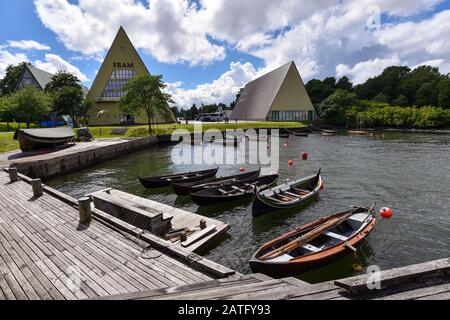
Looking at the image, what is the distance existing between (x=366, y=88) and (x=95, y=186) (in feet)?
351

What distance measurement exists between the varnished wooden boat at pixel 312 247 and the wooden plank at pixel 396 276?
3.19 m

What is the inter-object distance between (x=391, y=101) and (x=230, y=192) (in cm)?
9701

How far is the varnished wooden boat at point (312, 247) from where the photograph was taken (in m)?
7.72

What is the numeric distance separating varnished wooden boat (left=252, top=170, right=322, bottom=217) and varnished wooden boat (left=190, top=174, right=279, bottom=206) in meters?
0.83

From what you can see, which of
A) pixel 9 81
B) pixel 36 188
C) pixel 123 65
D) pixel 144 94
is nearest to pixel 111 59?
pixel 123 65

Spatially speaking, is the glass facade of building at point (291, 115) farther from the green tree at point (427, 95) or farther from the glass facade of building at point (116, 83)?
the glass facade of building at point (116, 83)

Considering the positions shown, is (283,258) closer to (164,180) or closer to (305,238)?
(305,238)

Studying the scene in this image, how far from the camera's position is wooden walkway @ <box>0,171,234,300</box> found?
5.75m

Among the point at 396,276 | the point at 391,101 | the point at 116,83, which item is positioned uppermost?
the point at 116,83

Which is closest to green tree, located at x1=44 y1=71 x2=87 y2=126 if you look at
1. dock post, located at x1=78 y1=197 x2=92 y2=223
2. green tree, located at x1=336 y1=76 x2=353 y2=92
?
dock post, located at x1=78 y1=197 x2=92 y2=223

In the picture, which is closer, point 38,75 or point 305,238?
point 305,238

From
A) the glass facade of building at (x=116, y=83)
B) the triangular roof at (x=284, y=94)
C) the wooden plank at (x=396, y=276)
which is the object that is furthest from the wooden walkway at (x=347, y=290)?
the triangular roof at (x=284, y=94)

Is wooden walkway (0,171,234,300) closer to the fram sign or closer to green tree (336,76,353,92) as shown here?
the fram sign

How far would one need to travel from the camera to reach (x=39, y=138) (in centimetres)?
2781
